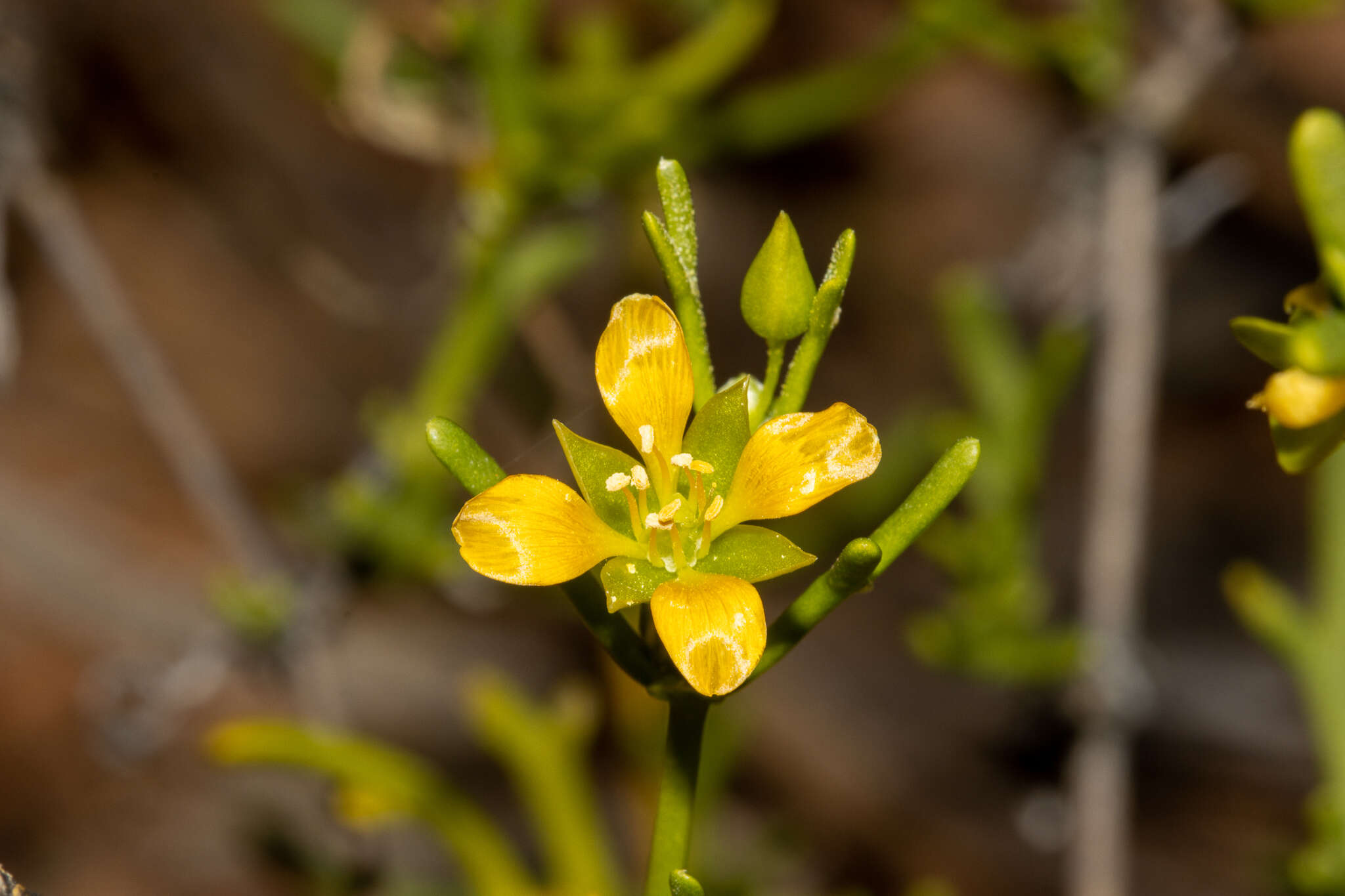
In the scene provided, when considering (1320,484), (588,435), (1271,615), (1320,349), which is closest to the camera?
(1320,349)

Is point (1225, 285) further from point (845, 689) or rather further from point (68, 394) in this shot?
point (68, 394)

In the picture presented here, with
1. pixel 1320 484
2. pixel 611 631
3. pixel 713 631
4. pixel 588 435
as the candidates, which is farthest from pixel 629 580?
pixel 1320 484

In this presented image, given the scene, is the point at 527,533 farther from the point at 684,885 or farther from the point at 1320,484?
the point at 1320,484

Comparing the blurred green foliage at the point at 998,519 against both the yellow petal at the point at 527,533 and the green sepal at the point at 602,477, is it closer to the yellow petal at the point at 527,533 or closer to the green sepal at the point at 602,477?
the green sepal at the point at 602,477

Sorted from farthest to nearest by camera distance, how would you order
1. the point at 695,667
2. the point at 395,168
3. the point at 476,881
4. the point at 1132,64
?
1. the point at 395,168
2. the point at 1132,64
3. the point at 476,881
4. the point at 695,667

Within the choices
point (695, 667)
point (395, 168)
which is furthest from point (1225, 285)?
point (695, 667)

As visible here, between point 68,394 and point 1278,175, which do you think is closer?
point 1278,175

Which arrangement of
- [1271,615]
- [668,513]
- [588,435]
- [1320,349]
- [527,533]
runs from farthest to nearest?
[588,435], [1271,615], [668,513], [527,533], [1320,349]

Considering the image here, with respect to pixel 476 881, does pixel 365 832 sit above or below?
above
